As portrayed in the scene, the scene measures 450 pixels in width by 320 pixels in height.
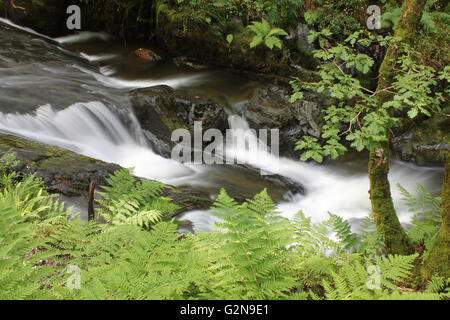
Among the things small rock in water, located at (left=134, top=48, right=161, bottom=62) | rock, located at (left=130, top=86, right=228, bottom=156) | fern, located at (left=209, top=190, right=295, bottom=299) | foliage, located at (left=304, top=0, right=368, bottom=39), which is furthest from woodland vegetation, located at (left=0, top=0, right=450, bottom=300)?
small rock in water, located at (left=134, top=48, right=161, bottom=62)

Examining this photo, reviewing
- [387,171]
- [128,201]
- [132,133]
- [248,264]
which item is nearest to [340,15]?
[132,133]

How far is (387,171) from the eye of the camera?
3.33 meters

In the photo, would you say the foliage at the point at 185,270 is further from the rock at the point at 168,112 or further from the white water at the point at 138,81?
the white water at the point at 138,81

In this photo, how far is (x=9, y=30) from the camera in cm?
1184

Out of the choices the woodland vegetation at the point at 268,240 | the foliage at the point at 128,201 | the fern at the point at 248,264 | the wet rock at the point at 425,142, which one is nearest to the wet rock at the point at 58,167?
the woodland vegetation at the point at 268,240

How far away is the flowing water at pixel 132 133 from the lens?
6.91 metres

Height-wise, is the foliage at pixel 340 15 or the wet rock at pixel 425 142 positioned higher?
the foliage at pixel 340 15

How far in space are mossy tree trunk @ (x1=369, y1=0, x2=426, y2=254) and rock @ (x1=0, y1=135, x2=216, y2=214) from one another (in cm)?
268

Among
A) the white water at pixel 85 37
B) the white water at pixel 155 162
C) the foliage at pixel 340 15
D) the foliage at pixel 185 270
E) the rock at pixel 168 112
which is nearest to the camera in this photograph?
the foliage at pixel 185 270

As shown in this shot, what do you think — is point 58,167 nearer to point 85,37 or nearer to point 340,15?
point 340,15

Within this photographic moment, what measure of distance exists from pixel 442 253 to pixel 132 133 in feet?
22.0

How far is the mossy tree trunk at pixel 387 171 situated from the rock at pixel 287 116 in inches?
217

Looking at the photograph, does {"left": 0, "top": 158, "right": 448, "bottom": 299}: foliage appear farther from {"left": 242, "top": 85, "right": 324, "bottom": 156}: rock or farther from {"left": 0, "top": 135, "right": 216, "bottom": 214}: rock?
{"left": 242, "top": 85, "right": 324, "bottom": 156}: rock
